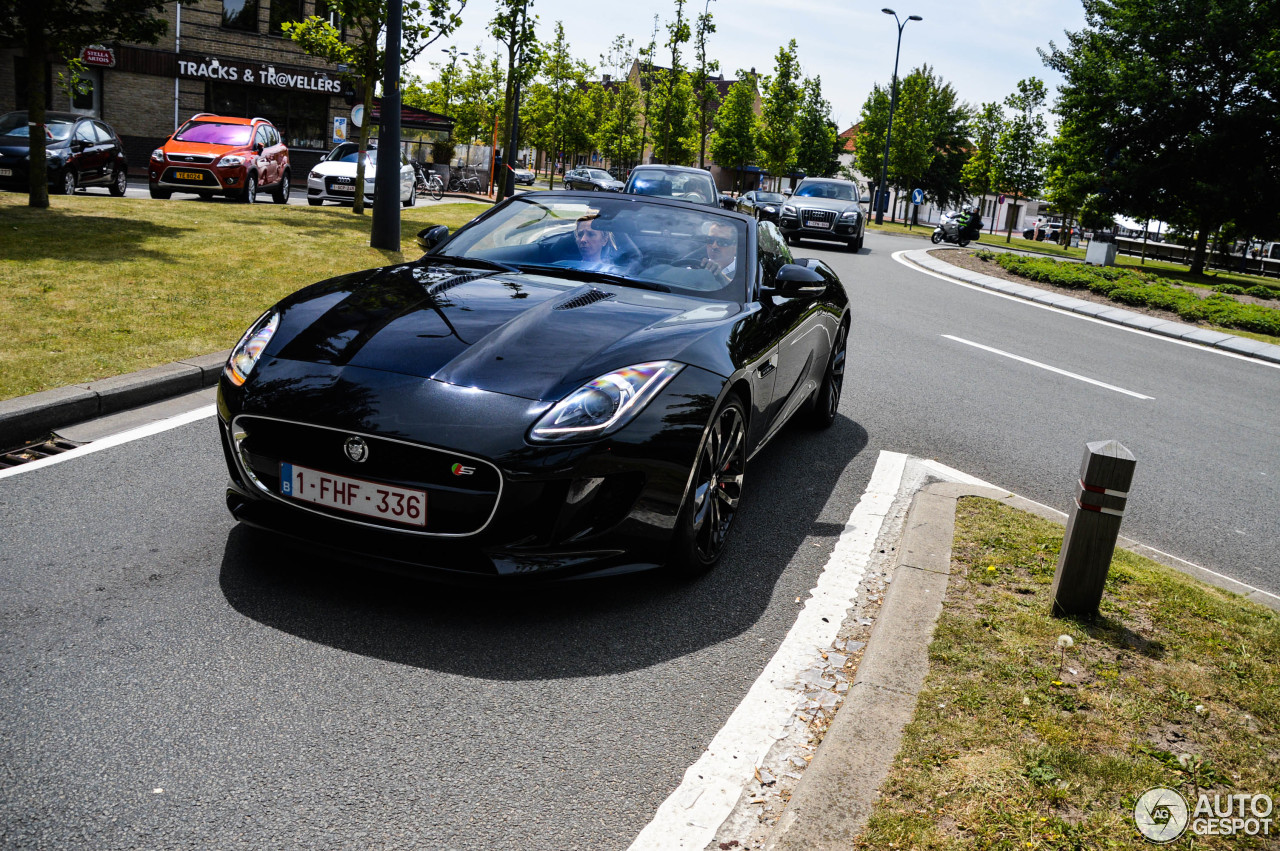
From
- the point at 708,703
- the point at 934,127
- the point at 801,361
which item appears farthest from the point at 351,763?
the point at 934,127

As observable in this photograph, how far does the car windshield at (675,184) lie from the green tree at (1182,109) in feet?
60.0

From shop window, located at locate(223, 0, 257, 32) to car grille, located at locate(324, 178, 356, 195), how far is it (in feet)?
53.3

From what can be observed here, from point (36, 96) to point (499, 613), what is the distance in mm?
13099

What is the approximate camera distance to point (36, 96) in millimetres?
13344

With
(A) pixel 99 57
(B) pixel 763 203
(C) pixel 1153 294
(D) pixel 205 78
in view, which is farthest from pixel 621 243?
(D) pixel 205 78

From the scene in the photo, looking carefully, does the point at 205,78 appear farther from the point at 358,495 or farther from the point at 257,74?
the point at 358,495

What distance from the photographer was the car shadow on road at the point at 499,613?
10.7 ft

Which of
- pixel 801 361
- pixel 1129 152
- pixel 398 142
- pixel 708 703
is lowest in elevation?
pixel 708 703

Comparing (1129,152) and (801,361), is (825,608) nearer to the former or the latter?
(801,361)

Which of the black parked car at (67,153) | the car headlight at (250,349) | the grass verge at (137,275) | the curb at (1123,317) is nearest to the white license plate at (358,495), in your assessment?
the car headlight at (250,349)

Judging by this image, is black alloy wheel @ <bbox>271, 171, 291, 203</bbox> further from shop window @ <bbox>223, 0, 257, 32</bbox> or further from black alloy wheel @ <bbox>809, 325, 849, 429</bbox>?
black alloy wheel @ <bbox>809, 325, 849, 429</bbox>

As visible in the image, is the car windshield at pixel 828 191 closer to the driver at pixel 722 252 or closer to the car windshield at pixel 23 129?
the car windshield at pixel 23 129

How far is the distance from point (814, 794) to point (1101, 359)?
10.3 meters

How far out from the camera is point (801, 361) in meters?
5.56
